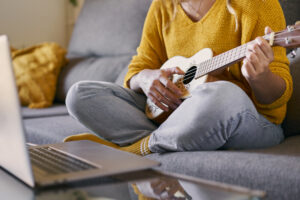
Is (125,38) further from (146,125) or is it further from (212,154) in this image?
(212,154)

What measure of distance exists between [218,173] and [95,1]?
1.76m

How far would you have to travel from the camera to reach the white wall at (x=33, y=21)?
276 cm

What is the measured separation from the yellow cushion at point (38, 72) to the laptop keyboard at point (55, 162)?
1280 millimetres

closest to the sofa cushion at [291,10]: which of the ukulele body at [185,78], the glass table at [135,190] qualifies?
the ukulele body at [185,78]

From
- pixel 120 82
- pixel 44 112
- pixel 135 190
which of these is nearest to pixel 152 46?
pixel 120 82

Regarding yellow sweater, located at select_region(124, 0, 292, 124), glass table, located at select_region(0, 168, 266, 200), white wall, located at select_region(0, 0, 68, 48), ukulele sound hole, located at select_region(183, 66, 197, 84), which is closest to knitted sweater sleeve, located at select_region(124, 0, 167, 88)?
yellow sweater, located at select_region(124, 0, 292, 124)

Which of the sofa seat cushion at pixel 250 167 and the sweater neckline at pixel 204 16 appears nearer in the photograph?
the sofa seat cushion at pixel 250 167

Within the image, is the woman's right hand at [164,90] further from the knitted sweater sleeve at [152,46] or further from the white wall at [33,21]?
the white wall at [33,21]

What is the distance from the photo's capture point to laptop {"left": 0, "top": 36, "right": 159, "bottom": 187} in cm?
57

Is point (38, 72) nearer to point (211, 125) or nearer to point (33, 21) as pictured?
point (33, 21)

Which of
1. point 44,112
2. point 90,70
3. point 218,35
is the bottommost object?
point 44,112

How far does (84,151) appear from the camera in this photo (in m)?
0.78

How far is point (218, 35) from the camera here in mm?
1162

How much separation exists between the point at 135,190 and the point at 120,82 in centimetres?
119
